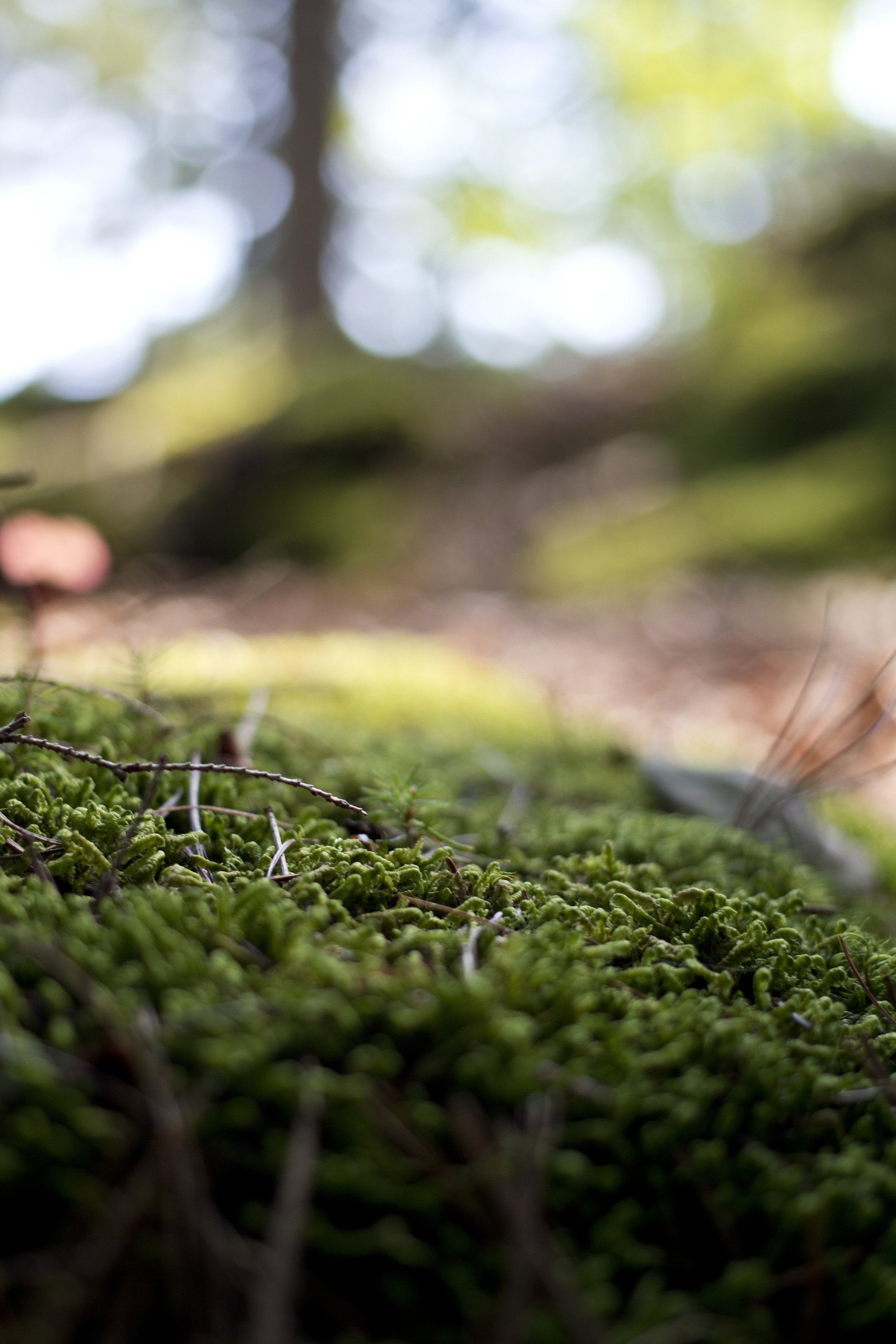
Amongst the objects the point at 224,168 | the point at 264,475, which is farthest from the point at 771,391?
the point at 224,168

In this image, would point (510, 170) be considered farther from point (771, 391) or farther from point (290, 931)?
point (290, 931)

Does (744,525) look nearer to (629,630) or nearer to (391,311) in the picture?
(629,630)

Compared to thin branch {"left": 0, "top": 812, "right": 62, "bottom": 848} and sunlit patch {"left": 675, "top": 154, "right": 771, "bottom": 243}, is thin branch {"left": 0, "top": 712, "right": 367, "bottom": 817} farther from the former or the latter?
sunlit patch {"left": 675, "top": 154, "right": 771, "bottom": 243}

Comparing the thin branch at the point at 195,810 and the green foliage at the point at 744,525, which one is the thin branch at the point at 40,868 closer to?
the thin branch at the point at 195,810

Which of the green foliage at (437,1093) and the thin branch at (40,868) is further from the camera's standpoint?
the thin branch at (40,868)

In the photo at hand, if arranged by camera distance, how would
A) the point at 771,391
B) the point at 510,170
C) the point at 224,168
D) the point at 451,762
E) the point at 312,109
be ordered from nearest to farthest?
the point at 451,762
the point at 771,391
the point at 312,109
the point at 510,170
the point at 224,168

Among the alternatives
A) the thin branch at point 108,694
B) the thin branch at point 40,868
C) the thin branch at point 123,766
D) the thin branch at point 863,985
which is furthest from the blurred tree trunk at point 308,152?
the thin branch at point 863,985
